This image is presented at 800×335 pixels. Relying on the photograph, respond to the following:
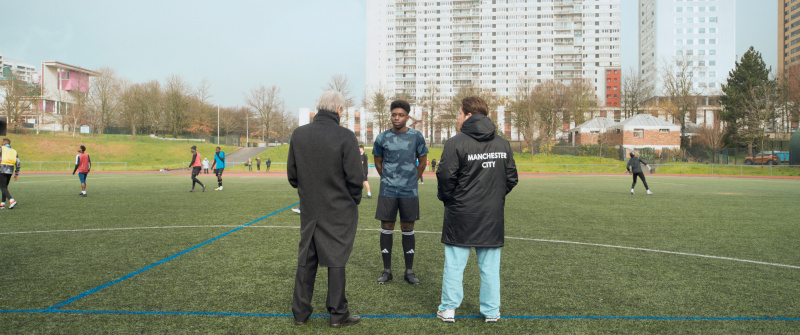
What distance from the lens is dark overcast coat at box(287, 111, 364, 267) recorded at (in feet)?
12.7

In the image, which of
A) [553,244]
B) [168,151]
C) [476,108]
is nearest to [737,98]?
[553,244]

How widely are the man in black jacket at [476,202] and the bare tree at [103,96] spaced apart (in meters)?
74.7

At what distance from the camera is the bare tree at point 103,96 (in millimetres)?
65375

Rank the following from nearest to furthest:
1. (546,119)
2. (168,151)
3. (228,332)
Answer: (228,332) → (168,151) → (546,119)

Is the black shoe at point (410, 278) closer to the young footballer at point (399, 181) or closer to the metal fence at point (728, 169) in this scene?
the young footballer at point (399, 181)

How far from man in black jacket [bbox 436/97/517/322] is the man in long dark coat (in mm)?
823

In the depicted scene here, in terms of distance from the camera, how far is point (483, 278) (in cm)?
404

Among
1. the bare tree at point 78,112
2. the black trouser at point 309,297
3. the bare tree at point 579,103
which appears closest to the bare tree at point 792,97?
the bare tree at point 579,103

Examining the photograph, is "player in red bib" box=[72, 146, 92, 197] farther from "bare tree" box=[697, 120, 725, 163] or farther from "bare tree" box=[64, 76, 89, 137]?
"bare tree" box=[697, 120, 725, 163]

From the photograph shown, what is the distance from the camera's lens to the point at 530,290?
5016 mm

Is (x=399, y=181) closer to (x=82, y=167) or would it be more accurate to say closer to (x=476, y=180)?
(x=476, y=180)

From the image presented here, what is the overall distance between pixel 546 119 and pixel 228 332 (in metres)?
64.4

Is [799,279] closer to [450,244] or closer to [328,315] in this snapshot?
[450,244]

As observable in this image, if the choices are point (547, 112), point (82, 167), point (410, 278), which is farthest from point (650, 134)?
point (410, 278)
